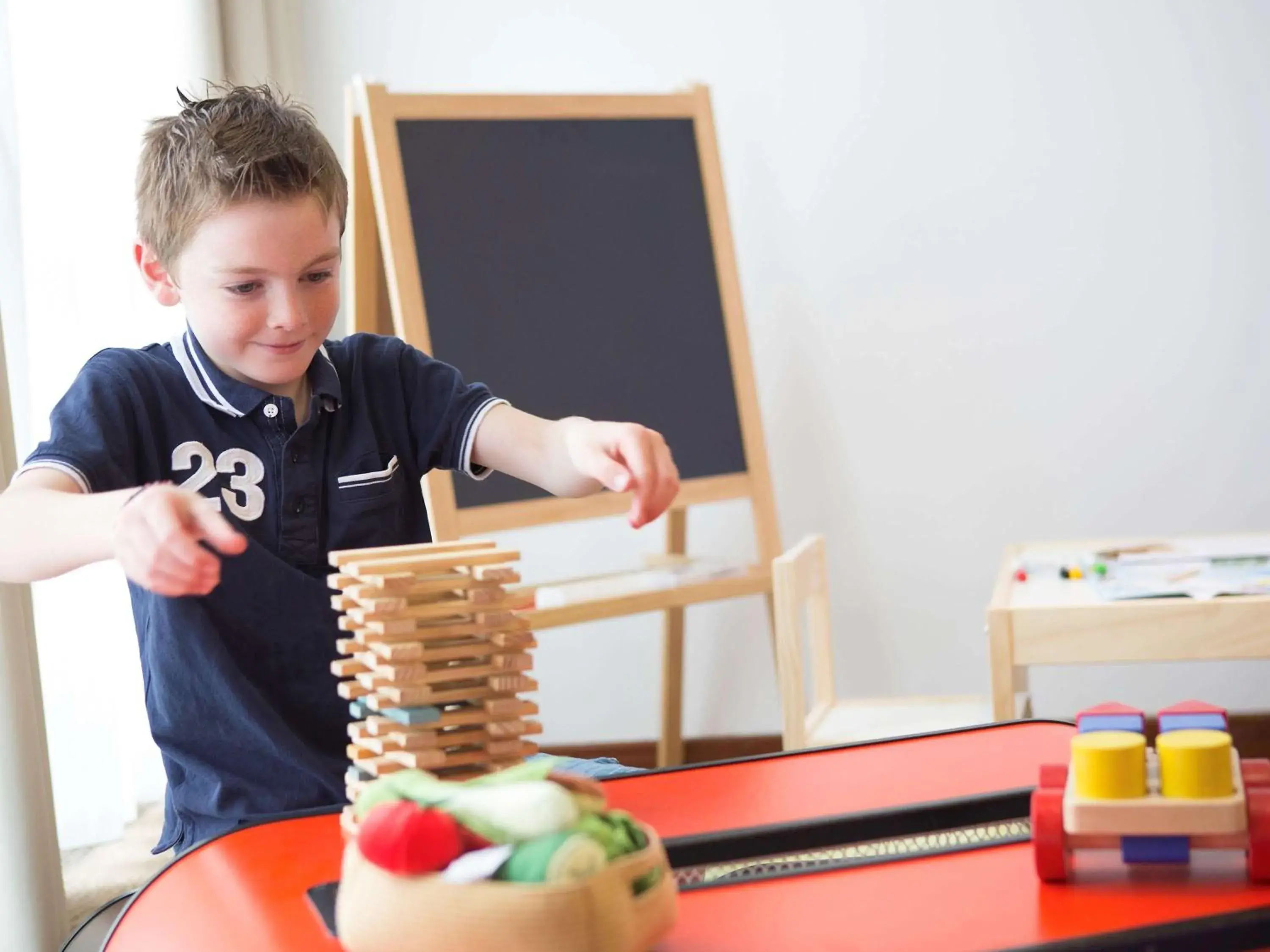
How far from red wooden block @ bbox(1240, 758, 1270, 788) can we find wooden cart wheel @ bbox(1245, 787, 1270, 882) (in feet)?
0.13

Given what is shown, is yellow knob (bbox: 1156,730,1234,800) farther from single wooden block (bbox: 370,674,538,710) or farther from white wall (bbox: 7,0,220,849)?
white wall (bbox: 7,0,220,849)

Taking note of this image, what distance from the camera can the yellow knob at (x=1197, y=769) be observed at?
2.29 feet

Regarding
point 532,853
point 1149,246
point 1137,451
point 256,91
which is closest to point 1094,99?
point 1149,246

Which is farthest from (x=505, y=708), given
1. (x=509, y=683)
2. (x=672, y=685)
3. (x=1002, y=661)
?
(x=672, y=685)

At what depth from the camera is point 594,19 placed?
9.86ft

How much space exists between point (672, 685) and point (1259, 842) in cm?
226

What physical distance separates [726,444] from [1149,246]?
3.27ft

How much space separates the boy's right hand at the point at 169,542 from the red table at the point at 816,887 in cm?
19

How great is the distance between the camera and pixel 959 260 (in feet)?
9.70

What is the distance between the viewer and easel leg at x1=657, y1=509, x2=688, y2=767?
2.88 m

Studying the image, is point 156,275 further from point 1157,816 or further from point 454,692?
point 1157,816

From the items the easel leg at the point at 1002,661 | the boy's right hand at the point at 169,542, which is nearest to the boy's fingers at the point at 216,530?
Answer: the boy's right hand at the point at 169,542

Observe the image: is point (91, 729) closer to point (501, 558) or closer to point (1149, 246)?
point (501, 558)

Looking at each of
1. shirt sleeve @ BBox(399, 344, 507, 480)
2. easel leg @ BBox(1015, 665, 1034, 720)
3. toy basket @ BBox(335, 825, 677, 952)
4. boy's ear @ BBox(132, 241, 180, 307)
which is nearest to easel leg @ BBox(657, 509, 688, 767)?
easel leg @ BBox(1015, 665, 1034, 720)
